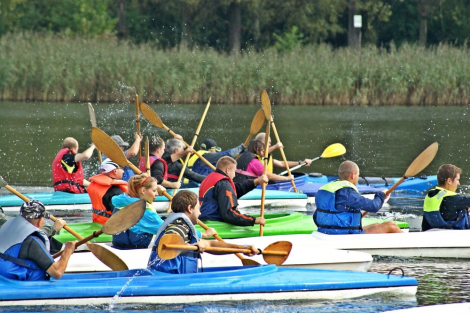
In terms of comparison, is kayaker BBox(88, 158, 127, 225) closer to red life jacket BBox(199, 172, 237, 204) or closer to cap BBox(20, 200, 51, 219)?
red life jacket BBox(199, 172, 237, 204)

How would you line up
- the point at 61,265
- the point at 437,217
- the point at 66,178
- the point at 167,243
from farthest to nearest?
the point at 66,178, the point at 437,217, the point at 167,243, the point at 61,265

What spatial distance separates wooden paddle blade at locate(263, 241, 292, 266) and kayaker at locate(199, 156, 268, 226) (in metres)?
1.11

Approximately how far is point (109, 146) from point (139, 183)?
197 cm

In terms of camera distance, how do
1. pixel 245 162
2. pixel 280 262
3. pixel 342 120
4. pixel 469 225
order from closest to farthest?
1. pixel 280 262
2. pixel 469 225
3. pixel 245 162
4. pixel 342 120

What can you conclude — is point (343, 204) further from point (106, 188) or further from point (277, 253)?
point (106, 188)

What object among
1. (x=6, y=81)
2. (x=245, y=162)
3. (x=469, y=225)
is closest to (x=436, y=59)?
(x=6, y=81)

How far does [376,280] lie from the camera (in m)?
7.36

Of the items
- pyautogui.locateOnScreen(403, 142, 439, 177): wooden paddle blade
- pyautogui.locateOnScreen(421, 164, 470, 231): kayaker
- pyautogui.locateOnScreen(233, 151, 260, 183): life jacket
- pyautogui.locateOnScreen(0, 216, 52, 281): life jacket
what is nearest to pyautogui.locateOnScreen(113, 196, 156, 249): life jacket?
pyautogui.locateOnScreen(0, 216, 52, 281): life jacket

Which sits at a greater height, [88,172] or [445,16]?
[445,16]

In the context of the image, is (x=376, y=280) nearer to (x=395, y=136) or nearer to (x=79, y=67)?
(x=395, y=136)

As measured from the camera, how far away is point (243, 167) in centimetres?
1180

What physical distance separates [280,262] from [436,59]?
71.5ft

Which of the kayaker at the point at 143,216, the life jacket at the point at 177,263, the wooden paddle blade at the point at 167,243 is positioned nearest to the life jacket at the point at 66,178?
the kayaker at the point at 143,216

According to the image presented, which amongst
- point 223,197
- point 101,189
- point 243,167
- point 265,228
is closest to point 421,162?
point 265,228
